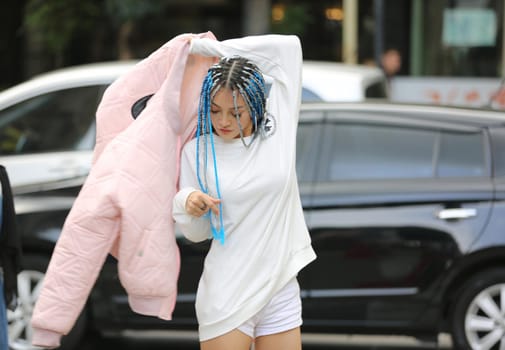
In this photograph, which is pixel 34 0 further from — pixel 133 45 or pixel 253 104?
pixel 253 104

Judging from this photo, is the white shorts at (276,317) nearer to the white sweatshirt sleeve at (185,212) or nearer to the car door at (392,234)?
the white sweatshirt sleeve at (185,212)

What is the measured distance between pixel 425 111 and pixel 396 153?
288 mm

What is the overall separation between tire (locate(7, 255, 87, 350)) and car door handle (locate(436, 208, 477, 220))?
2041 millimetres

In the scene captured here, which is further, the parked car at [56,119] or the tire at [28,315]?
the parked car at [56,119]

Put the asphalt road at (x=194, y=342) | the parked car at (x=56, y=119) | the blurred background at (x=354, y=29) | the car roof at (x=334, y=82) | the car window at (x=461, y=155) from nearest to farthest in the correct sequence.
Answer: the car window at (x=461, y=155) < the asphalt road at (x=194, y=342) < the car roof at (x=334, y=82) < the parked car at (x=56, y=119) < the blurred background at (x=354, y=29)

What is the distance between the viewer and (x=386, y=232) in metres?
5.30

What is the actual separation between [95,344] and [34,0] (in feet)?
23.6

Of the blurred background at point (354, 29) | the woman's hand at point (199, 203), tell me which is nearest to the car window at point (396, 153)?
the woman's hand at point (199, 203)

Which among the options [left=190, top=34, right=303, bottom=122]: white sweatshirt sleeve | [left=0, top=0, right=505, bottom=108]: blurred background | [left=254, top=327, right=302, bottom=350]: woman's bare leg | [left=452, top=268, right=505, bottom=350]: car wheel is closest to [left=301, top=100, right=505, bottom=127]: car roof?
[left=452, top=268, right=505, bottom=350]: car wheel

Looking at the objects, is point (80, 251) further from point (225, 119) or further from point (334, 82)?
point (334, 82)

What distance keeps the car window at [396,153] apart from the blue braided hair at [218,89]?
222 centimetres

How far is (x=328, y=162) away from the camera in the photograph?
5.55 meters

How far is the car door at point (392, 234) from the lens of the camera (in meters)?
5.27

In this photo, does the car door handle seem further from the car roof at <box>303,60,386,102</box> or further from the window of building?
the window of building
